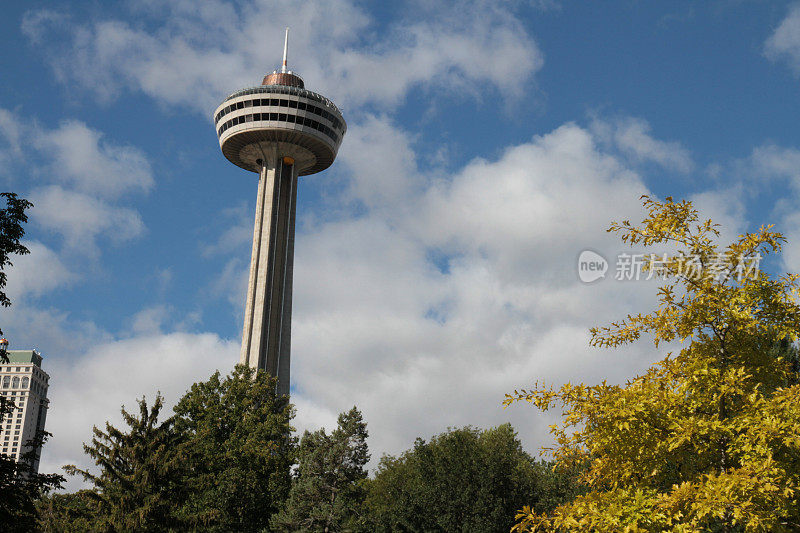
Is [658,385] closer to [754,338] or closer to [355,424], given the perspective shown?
[754,338]

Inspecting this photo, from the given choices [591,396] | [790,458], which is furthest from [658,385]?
[790,458]

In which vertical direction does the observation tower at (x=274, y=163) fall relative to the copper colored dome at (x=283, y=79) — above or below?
below

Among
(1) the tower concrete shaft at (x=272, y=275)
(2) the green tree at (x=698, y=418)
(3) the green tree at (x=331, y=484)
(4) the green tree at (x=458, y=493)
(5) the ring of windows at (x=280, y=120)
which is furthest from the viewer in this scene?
(5) the ring of windows at (x=280, y=120)

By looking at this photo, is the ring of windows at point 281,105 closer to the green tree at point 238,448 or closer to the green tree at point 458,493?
the green tree at point 238,448

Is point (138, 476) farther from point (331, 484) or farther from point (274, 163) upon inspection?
point (274, 163)

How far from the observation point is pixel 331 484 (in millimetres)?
38844

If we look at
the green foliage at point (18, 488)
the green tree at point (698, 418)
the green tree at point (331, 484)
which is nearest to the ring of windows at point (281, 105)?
the green tree at point (331, 484)

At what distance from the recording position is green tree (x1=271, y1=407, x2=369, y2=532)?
3688 centimetres

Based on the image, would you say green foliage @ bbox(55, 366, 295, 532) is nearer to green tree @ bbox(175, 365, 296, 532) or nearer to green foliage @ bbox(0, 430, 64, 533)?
green tree @ bbox(175, 365, 296, 532)

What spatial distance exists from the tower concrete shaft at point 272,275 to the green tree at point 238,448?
32717mm

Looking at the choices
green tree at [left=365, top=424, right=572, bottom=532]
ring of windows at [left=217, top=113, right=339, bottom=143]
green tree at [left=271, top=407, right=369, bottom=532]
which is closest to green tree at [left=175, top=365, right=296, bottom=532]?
green tree at [left=271, top=407, right=369, bottom=532]

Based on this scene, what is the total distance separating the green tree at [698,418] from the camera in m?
9.29

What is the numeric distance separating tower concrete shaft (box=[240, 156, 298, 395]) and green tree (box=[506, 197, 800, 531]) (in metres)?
77.4

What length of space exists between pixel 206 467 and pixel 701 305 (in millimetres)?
36773
